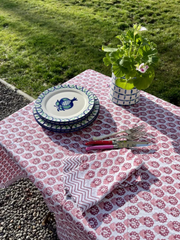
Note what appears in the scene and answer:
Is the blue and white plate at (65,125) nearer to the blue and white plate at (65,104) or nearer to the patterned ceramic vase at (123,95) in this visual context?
the blue and white plate at (65,104)

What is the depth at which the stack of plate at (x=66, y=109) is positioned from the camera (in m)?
1.31

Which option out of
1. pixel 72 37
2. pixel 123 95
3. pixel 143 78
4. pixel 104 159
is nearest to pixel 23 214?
pixel 104 159

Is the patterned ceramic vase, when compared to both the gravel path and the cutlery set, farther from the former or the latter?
the gravel path

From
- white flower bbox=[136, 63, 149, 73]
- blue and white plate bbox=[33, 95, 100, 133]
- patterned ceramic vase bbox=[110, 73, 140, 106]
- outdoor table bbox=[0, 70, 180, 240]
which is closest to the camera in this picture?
outdoor table bbox=[0, 70, 180, 240]

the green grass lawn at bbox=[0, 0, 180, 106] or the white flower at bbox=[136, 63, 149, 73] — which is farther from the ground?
the white flower at bbox=[136, 63, 149, 73]

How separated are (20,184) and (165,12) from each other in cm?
480

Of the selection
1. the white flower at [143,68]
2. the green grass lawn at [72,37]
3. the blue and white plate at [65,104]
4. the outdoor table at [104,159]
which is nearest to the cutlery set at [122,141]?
the outdoor table at [104,159]

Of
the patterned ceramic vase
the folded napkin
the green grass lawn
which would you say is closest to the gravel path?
the folded napkin

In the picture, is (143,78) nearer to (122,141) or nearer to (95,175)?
(122,141)

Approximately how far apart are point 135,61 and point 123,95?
30 cm

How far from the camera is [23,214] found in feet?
6.41

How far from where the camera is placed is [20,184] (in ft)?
7.18

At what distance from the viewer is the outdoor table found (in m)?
0.94

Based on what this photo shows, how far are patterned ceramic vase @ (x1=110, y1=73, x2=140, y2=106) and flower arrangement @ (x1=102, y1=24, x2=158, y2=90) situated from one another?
13cm
